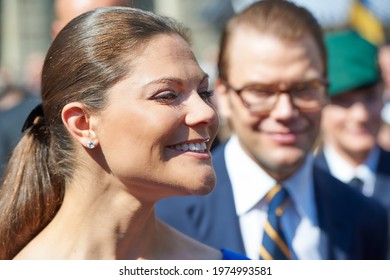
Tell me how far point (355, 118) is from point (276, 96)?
1.41 meters

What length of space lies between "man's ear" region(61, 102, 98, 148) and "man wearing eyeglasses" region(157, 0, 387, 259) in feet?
2.78

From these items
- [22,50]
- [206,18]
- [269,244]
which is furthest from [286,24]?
[22,50]

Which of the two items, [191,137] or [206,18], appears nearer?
[191,137]

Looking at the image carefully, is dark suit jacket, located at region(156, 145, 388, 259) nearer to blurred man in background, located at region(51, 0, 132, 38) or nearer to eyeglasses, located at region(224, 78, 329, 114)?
eyeglasses, located at region(224, 78, 329, 114)

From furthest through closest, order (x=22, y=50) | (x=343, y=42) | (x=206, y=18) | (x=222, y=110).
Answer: (x=22, y=50), (x=206, y=18), (x=343, y=42), (x=222, y=110)

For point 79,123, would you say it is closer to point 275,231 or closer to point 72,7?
point 275,231

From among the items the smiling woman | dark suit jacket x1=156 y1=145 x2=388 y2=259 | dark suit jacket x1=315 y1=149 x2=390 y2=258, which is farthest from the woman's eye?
Answer: dark suit jacket x1=315 y1=149 x2=390 y2=258

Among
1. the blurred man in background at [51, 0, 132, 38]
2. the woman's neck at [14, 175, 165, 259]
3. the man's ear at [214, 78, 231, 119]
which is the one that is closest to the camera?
the woman's neck at [14, 175, 165, 259]

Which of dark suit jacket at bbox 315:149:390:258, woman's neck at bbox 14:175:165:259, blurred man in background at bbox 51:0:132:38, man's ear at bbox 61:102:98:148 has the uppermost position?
man's ear at bbox 61:102:98:148

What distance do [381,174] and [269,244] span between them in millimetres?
1482

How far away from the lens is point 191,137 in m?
2.35

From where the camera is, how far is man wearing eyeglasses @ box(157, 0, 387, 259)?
3.24 meters

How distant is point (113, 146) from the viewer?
7.77ft
